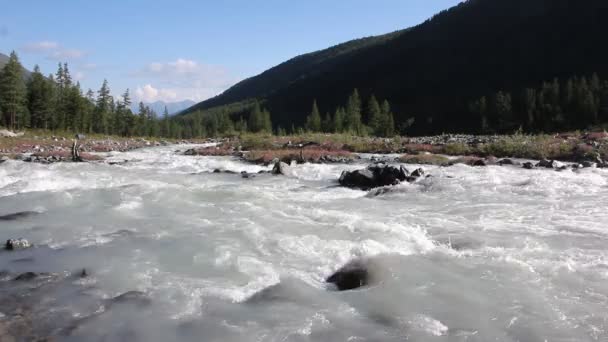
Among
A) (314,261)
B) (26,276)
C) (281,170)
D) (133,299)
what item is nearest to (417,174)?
(281,170)

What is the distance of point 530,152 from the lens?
2620 centimetres

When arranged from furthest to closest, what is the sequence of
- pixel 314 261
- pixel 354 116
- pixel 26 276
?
pixel 354 116, pixel 314 261, pixel 26 276

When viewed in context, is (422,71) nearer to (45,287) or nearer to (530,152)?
(530,152)

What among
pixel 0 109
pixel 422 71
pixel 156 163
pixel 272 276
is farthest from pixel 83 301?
pixel 422 71

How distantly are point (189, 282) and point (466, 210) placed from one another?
8.28m

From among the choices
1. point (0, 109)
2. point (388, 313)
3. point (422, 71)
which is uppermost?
point (422, 71)

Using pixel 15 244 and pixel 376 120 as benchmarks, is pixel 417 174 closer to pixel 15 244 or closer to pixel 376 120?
pixel 15 244

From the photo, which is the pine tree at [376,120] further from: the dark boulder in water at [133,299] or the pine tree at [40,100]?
the dark boulder in water at [133,299]

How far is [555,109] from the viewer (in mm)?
87438

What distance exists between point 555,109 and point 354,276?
9233 centimetres

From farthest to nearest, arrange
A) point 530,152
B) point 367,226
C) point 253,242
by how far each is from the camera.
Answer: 1. point 530,152
2. point 367,226
3. point 253,242

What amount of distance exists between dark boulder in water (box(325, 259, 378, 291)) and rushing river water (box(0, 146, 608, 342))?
21 cm

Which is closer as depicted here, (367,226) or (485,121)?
Result: (367,226)

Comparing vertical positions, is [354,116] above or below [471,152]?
above
